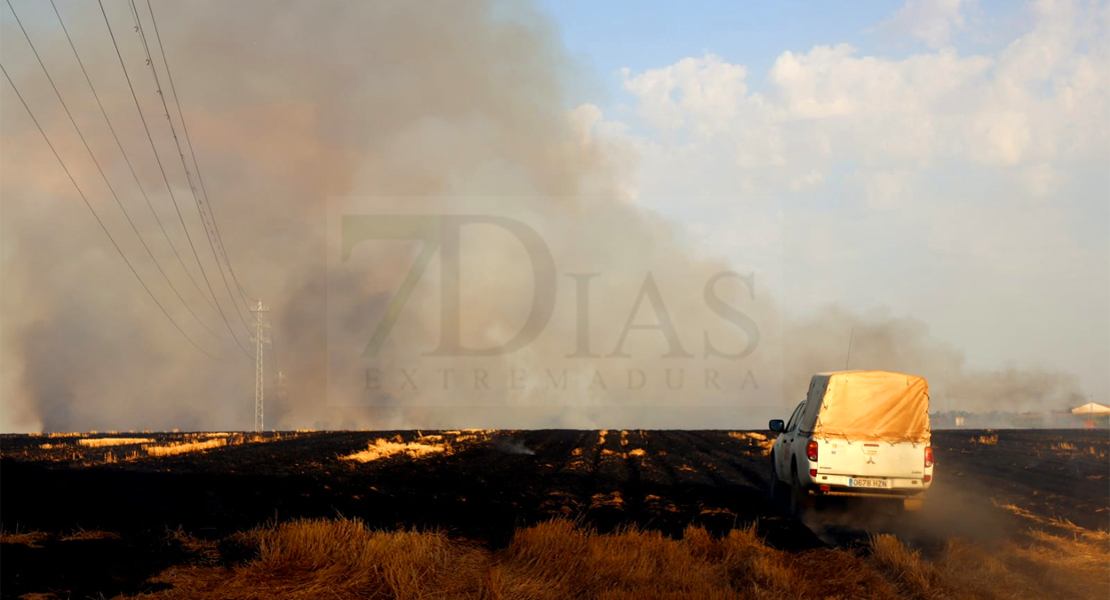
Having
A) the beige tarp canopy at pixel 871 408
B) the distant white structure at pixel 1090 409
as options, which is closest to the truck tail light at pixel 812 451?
the beige tarp canopy at pixel 871 408

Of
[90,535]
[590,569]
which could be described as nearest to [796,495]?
[590,569]

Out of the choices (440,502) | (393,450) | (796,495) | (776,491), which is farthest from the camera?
(393,450)

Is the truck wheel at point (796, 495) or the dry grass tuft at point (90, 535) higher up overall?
the dry grass tuft at point (90, 535)

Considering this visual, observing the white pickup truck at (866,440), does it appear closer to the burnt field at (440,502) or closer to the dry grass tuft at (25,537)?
the burnt field at (440,502)

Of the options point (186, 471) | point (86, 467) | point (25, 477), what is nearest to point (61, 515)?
point (25, 477)

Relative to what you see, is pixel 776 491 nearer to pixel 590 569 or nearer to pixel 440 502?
pixel 440 502

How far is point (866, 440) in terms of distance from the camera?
15.5 m

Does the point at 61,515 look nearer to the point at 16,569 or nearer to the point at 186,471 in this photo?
the point at 16,569

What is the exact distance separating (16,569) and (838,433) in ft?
43.1

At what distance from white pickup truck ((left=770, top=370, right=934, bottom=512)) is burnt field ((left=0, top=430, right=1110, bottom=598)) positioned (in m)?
0.75

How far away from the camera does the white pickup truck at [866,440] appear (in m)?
15.3

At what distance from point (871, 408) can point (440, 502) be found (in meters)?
8.77

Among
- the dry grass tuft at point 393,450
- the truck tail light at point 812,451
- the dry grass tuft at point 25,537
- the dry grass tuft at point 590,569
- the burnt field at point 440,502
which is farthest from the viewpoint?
the dry grass tuft at point 393,450

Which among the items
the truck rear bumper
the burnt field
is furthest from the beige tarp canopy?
the burnt field
